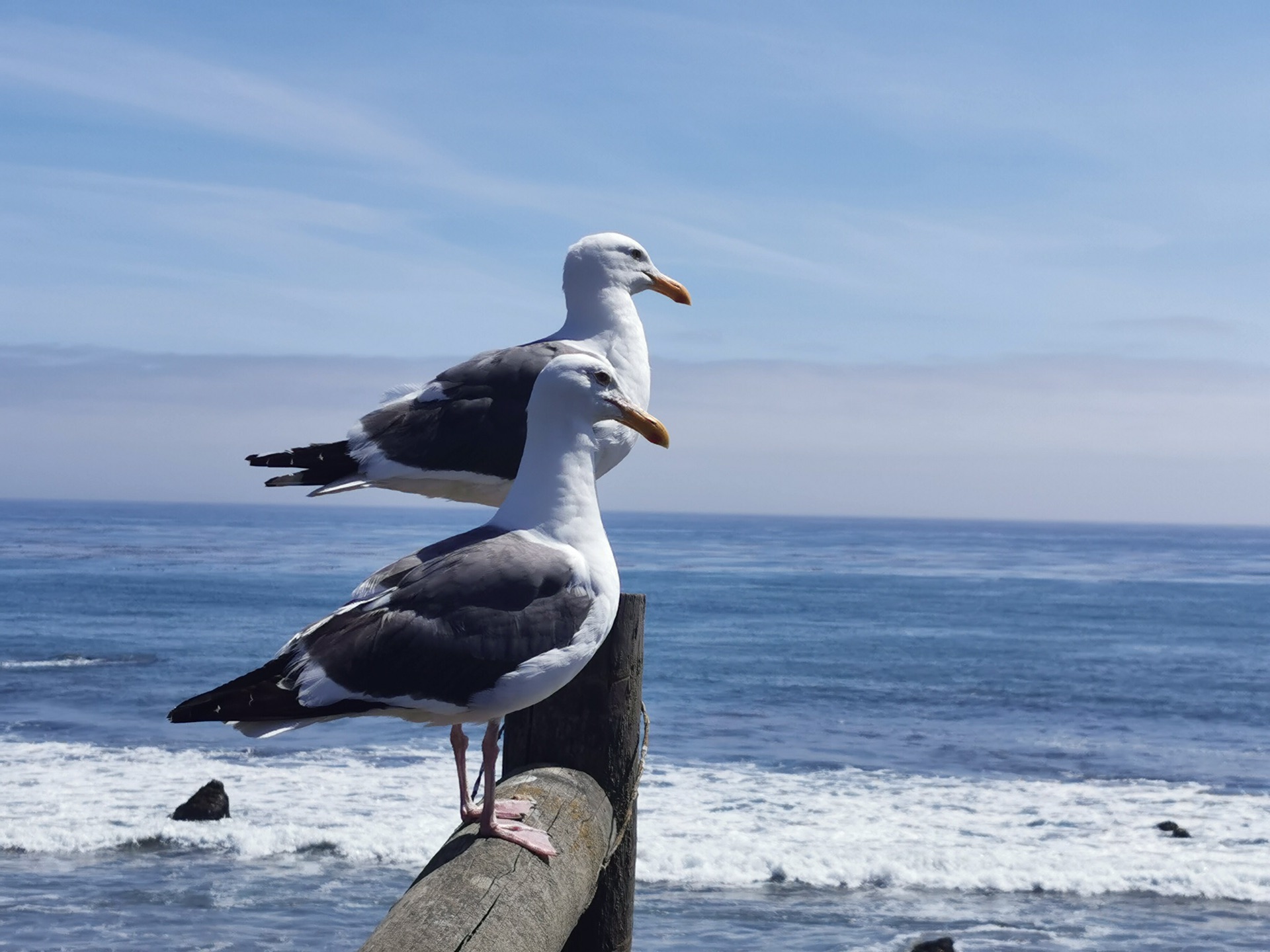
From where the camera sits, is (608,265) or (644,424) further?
(608,265)

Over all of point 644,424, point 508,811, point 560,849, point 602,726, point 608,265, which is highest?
point 608,265

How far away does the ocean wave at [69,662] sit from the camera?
34.0 m

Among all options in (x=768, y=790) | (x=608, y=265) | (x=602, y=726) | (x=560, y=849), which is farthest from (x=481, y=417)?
(x=768, y=790)

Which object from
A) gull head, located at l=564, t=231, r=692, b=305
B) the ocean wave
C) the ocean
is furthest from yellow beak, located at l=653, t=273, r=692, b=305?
the ocean wave

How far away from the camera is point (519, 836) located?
341 cm

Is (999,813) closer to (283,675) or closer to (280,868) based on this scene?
(280,868)

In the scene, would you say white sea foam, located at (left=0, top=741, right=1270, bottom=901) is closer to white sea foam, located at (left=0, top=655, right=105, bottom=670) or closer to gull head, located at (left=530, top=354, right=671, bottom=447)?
gull head, located at (left=530, top=354, right=671, bottom=447)

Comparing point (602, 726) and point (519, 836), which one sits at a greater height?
point (602, 726)

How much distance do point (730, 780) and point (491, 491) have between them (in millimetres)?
15583

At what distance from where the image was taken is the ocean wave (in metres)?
34.0

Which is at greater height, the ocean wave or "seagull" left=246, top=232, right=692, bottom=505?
"seagull" left=246, top=232, right=692, bottom=505

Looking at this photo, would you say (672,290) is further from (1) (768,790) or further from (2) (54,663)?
(2) (54,663)

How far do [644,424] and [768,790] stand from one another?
16.2 m

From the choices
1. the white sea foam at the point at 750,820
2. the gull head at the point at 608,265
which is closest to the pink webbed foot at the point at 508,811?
the gull head at the point at 608,265
